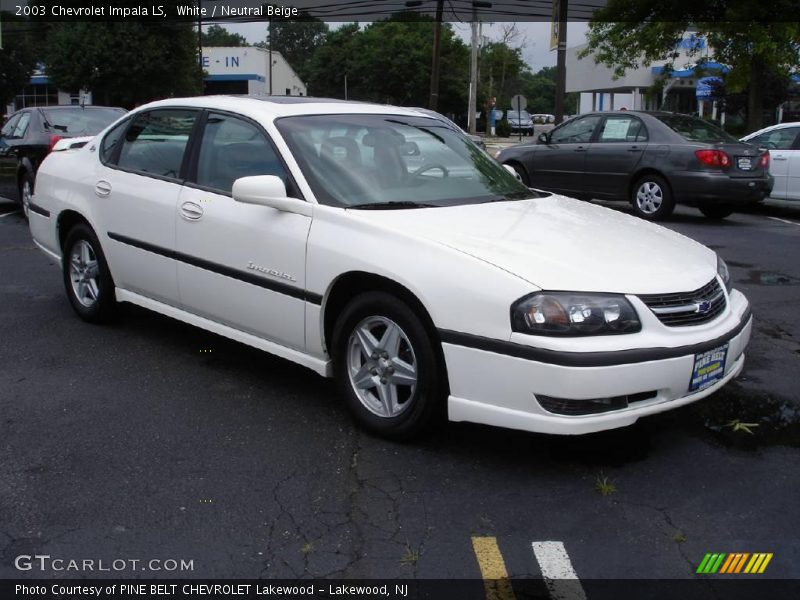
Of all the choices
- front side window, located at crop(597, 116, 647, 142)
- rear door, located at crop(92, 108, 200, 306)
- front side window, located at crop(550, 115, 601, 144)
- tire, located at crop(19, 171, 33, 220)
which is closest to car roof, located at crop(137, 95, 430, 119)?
rear door, located at crop(92, 108, 200, 306)

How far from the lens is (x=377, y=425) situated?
4.15 m

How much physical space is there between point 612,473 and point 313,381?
1.91 m

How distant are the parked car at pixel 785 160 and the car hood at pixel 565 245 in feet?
29.4

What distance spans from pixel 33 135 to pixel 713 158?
885cm

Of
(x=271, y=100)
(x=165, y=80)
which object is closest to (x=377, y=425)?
(x=271, y=100)

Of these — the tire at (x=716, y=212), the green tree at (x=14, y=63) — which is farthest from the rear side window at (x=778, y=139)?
the green tree at (x=14, y=63)

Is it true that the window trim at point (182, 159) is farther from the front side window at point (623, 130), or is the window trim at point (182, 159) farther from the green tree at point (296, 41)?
the green tree at point (296, 41)

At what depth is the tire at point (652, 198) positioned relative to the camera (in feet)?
39.0

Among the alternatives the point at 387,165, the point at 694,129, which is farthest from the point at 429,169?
the point at 694,129

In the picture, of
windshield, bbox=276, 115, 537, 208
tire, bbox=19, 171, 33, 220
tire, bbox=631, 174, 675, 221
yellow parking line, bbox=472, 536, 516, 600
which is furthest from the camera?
tire, bbox=631, 174, 675, 221

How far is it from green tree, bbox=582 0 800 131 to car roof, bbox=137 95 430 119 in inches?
604

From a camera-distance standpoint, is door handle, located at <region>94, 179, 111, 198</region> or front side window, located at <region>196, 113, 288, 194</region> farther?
door handle, located at <region>94, 179, 111, 198</region>

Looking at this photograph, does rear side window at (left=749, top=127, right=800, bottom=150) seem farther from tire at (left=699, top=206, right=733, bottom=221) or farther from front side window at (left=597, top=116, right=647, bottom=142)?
front side window at (left=597, top=116, right=647, bottom=142)
